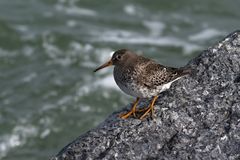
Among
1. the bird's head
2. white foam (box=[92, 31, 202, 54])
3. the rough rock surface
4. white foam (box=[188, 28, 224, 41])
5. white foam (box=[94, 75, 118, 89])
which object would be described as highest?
white foam (box=[92, 31, 202, 54])

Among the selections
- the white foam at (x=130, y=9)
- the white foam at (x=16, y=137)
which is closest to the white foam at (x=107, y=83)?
the white foam at (x=16, y=137)

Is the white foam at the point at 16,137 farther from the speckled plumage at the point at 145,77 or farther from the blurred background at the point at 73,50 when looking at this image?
the speckled plumage at the point at 145,77

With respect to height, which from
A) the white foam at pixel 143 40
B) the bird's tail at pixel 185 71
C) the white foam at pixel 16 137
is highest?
the white foam at pixel 143 40

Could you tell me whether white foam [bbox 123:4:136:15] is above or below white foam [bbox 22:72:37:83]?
above

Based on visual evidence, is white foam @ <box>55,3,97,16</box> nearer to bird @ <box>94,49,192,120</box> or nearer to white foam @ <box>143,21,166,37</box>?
white foam @ <box>143,21,166,37</box>

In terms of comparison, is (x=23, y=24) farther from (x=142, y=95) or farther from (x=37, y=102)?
(x=142, y=95)

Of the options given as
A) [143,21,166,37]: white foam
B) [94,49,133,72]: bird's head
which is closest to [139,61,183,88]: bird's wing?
[94,49,133,72]: bird's head

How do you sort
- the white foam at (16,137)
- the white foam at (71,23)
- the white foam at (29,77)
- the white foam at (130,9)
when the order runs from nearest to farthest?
the white foam at (16,137), the white foam at (29,77), the white foam at (71,23), the white foam at (130,9)
